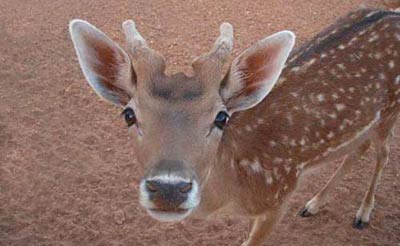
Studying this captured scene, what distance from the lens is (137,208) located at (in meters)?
5.71

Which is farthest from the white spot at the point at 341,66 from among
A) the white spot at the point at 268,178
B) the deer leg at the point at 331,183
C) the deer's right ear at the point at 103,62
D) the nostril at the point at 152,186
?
the nostril at the point at 152,186

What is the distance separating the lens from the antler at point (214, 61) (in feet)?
13.4

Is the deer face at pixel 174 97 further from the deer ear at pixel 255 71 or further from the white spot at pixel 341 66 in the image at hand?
the white spot at pixel 341 66

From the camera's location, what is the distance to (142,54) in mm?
4137

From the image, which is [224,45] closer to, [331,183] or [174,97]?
[174,97]

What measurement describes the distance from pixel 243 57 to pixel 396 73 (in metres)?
1.56

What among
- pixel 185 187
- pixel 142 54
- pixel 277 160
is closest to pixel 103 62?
pixel 142 54

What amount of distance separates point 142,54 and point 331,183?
2322 millimetres

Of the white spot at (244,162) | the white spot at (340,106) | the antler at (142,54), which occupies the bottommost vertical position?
the white spot at (244,162)

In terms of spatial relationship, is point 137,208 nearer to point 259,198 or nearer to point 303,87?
point 259,198

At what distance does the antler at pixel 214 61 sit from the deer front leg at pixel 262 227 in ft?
4.16

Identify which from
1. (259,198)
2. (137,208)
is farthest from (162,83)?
(137,208)

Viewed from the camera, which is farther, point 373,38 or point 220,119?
point 373,38

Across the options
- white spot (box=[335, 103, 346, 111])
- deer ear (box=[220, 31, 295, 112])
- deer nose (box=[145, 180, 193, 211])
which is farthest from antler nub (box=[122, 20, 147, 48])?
white spot (box=[335, 103, 346, 111])
